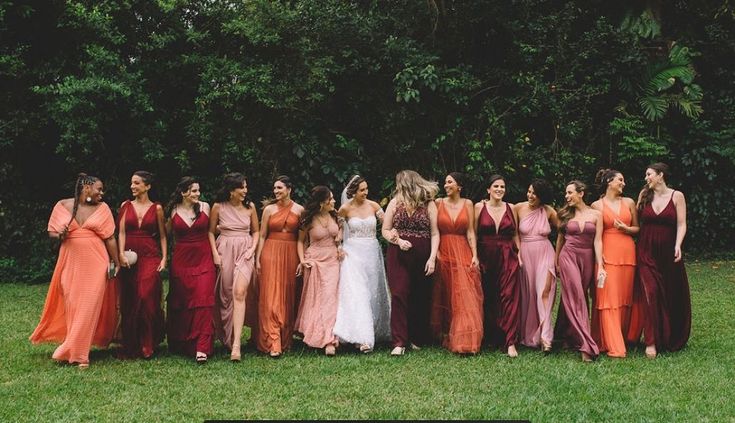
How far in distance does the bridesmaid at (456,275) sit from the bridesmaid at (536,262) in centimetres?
56

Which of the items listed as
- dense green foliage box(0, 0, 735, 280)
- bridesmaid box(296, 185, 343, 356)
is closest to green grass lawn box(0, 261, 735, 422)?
bridesmaid box(296, 185, 343, 356)

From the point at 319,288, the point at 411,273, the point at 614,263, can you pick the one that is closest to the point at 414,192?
the point at 411,273

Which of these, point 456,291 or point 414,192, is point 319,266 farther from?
point 456,291

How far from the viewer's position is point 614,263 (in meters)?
7.86

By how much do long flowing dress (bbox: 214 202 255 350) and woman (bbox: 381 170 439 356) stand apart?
5.23ft

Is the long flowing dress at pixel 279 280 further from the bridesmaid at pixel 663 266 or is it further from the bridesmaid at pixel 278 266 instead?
the bridesmaid at pixel 663 266

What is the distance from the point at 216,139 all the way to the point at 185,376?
7.89 metres

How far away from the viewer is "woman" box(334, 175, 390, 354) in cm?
799

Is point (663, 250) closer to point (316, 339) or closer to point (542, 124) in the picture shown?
point (316, 339)

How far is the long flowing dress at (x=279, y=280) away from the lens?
798 cm

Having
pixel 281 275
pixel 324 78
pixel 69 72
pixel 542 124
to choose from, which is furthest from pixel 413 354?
pixel 69 72

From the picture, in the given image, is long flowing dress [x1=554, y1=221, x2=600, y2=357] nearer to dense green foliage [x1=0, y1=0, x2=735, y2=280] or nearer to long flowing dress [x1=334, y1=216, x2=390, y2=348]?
long flowing dress [x1=334, y1=216, x2=390, y2=348]

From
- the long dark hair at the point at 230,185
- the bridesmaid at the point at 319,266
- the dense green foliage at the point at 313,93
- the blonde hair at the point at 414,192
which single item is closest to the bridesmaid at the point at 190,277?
the long dark hair at the point at 230,185

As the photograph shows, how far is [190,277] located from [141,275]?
→ 54 centimetres
